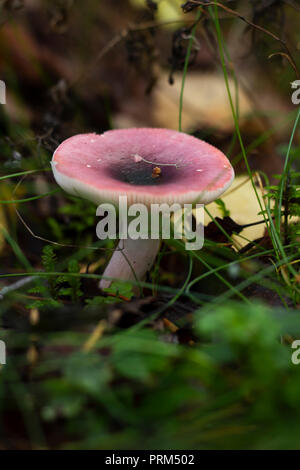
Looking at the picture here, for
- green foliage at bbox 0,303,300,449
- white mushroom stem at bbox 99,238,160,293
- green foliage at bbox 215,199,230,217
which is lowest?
green foliage at bbox 0,303,300,449

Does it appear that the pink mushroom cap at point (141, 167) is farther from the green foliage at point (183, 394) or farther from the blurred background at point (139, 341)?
the green foliage at point (183, 394)

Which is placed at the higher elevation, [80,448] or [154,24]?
[154,24]

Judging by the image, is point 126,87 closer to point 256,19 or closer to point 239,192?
point 256,19

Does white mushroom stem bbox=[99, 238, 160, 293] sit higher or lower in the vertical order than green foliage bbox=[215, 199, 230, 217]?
lower

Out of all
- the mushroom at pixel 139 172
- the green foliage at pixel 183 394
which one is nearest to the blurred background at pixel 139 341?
the green foliage at pixel 183 394

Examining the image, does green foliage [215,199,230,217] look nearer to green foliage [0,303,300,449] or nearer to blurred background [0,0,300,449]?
blurred background [0,0,300,449]

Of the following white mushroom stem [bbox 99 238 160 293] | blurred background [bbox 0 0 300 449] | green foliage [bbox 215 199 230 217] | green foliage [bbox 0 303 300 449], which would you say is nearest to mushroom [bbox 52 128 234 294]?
white mushroom stem [bbox 99 238 160 293]

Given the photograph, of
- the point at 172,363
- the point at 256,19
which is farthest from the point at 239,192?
the point at 172,363
